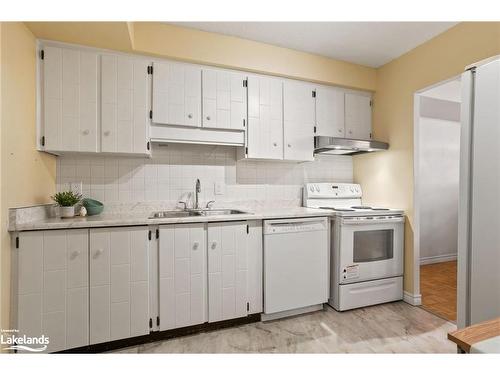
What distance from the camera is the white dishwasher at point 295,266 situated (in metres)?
2.05

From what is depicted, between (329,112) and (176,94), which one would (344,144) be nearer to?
(329,112)

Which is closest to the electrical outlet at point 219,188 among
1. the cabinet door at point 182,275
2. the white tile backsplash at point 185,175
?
the white tile backsplash at point 185,175

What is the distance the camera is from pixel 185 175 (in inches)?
96.3

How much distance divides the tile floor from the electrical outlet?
127 cm

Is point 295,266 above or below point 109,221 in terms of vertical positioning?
below

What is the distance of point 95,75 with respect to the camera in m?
1.91

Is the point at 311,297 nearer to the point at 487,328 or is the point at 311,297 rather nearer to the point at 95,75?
the point at 487,328

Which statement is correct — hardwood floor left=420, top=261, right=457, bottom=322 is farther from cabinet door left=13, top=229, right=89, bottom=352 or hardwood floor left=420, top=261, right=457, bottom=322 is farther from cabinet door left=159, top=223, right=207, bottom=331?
cabinet door left=13, top=229, right=89, bottom=352

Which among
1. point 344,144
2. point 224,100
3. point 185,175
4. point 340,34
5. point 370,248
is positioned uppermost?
point 340,34

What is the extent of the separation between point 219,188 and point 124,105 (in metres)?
1.15

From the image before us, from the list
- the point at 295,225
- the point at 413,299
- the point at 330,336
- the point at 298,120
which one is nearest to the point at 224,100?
the point at 298,120

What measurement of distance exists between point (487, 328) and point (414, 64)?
2639 millimetres

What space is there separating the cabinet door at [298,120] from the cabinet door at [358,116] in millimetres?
492

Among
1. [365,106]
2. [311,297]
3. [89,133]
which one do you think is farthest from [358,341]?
[89,133]
